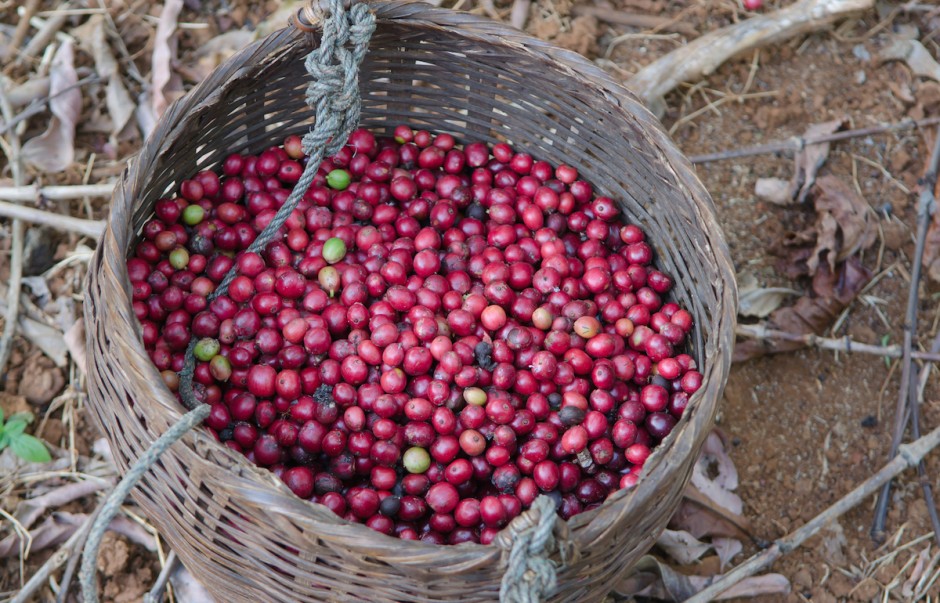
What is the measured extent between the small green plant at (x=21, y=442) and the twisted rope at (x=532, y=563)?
220cm

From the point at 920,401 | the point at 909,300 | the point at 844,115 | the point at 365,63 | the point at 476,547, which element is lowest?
the point at 920,401

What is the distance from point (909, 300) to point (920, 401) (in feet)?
1.45

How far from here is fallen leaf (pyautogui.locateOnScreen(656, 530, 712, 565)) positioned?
315cm

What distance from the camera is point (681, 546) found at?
315cm

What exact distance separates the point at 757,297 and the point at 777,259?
280 mm

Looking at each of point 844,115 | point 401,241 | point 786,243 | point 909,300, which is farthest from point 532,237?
point 844,115

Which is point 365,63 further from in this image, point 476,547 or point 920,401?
point 920,401

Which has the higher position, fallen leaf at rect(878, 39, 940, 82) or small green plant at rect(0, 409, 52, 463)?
fallen leaf at rect(878, 39, 940, 82)

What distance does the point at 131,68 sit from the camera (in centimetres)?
409

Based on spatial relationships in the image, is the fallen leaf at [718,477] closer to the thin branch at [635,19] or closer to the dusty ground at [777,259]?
the dusty ground at [777,259]

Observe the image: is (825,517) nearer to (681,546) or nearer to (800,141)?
(681,546)

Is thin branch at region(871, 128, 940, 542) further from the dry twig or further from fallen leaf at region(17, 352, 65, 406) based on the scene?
fallen leaf at region(17, 352, 65, 406)

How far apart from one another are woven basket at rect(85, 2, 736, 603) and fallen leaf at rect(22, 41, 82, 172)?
3.98ft

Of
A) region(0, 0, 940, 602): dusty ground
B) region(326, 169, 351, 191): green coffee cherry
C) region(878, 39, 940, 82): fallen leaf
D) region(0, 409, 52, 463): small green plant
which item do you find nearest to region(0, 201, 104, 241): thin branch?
region(0, 0, 940, 602): dusty ground
